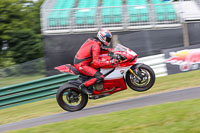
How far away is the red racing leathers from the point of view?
7.22 metres

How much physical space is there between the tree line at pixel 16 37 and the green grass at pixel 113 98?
44.8 feet

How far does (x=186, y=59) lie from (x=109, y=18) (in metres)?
4.80

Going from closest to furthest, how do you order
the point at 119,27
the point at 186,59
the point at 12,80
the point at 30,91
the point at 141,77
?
1. the point at 141,77
2. the point at 30,91
3. the point at 12,80
4. the point at 186,59
5. the point at 119,27

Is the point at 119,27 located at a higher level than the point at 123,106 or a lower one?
higher

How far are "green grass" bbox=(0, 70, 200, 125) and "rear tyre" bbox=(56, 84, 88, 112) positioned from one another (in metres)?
0.91

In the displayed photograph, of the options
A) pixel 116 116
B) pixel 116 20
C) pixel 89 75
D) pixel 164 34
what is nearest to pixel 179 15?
pixel 164 34

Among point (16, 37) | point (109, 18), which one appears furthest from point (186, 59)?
point (16, 37)

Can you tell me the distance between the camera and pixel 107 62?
7.29 metres

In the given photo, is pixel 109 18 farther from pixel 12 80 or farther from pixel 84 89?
pixel 84 89

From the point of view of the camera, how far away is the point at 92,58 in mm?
7422

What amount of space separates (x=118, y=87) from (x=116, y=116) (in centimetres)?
178

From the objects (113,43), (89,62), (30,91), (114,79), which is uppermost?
(113,43)

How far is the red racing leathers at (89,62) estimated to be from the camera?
7.22m

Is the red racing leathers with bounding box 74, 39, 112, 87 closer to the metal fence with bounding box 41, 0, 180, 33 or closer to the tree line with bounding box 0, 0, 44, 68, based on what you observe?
the metal fence with bounding box 41, 0, 180, 33
